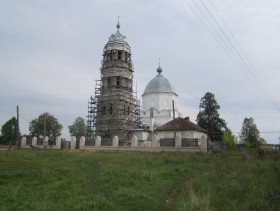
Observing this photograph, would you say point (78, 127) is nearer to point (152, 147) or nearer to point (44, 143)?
point (44, 143)

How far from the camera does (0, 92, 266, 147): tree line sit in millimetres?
53769

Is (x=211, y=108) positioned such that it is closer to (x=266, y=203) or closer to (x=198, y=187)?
(x=198, y=187)

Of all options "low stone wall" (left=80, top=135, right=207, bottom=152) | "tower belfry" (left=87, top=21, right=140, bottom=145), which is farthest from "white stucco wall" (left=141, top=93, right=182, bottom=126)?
"low stone wall" (left=80, top=135, right=207, bottom=152)

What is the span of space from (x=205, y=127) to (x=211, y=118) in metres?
1.84

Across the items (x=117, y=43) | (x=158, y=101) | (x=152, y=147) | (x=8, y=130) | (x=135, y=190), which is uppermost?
(x=117, y=43)

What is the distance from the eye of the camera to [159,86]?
6147cm

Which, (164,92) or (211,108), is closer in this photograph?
(211,108)

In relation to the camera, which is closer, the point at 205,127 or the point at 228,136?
the point at 228,136

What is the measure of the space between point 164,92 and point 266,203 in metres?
51.7

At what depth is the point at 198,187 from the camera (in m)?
13.7

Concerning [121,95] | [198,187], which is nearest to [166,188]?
[198,187]

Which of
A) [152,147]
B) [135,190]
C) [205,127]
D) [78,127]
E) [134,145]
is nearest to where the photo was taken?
[135,190]

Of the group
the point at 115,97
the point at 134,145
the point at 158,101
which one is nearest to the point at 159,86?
the point at 158,101

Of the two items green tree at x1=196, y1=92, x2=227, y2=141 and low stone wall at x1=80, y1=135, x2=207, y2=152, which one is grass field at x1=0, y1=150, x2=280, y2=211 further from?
green tree at x1=196, y1=92, x2=227, y2=141
